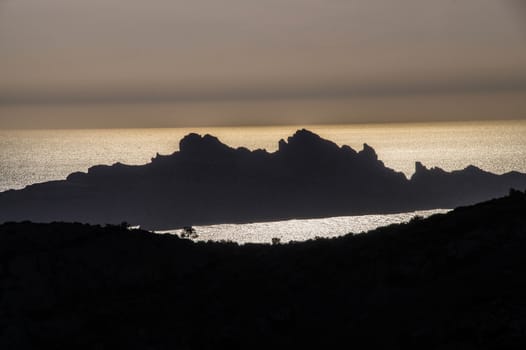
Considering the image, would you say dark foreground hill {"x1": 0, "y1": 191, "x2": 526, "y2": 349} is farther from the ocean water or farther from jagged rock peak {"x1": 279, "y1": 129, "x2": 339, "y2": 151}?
jagged rock peak {"x1": 279, "y1": 129, "x2": 339, "y2": 151}

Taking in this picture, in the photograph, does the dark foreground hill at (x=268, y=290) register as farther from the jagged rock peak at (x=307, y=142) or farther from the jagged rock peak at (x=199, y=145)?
the jagged rock peak at (x=199, y=145)

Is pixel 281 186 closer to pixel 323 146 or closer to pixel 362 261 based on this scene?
pixel 323 146

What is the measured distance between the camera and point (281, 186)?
15988 cm

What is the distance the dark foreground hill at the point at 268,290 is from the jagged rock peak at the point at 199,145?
121312 mm

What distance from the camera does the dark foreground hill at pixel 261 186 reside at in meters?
155

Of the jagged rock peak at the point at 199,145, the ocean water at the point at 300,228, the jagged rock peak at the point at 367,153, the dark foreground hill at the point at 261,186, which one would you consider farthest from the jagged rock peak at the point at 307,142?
the ocean water at the point at 300,228

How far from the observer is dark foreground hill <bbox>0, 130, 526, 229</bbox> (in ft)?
507

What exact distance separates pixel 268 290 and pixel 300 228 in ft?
392

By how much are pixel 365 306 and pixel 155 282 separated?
10219 millimetres

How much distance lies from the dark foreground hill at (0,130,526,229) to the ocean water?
2.26m

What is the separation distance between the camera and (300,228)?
152000 millimetres

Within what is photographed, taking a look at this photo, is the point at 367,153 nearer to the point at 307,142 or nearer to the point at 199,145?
the point at 307,142

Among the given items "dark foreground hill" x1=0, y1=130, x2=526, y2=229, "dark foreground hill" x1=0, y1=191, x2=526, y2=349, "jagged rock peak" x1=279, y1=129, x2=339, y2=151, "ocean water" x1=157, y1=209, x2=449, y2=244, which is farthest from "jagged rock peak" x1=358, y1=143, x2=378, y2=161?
"dark foreground hill" x1=0, y1=191, x2=526, y2=349

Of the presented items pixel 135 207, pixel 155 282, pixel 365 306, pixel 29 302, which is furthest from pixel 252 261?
pixel 135 207
